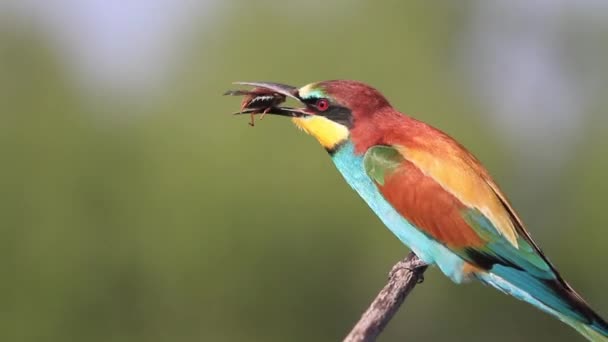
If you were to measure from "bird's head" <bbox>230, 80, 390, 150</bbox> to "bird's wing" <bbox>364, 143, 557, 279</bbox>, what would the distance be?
0.11 meters

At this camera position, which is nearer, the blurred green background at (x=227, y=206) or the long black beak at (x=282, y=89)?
the long black beak at (x=282, y=89)

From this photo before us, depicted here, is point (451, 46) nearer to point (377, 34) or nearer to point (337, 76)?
point (377, 34)

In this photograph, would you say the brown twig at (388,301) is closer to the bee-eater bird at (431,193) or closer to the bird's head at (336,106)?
the bee-eater bird at (431,193)

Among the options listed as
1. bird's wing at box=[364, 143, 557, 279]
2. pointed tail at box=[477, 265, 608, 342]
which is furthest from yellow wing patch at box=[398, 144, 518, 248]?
pointed tail at box=[477, 265, 608, 342]

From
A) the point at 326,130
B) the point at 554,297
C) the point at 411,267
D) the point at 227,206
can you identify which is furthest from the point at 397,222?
A: the point at 227,206

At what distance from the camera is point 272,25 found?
1195 centimetres

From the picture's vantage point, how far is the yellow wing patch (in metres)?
3.02

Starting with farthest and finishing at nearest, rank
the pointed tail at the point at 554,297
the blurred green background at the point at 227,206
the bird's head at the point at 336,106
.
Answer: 1. the blurred green background at the point at 227,206
2. the bird's head at the point at 336,106
3. the pointed tail at the point at 554,297

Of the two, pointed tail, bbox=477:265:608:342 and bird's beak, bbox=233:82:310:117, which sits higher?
bird's beak, bbox=233:82:310:117

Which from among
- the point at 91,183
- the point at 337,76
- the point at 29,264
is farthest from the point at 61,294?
the point at 337,76

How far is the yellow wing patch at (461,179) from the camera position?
3016 mm

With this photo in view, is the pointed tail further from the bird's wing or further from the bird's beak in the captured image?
the bird's beak

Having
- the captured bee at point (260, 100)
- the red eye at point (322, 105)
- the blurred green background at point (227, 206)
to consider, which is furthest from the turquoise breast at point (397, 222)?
the blurred green background at point (227, 206)

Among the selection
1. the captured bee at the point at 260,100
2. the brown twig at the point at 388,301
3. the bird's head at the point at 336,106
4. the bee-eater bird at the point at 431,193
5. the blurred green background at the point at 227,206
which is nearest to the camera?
the brown twig at the point at 388,301
